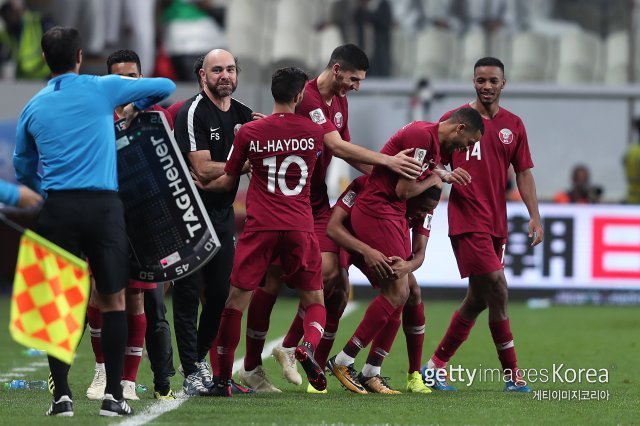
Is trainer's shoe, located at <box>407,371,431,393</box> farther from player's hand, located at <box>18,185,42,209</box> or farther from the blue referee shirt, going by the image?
player's hand, located at <box>18,185,42,209</box>

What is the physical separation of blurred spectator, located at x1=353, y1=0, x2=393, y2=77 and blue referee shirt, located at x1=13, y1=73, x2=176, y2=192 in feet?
47.8

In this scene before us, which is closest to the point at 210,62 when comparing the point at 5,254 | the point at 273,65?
the point at 5,254

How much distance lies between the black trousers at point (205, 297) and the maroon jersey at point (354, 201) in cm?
81

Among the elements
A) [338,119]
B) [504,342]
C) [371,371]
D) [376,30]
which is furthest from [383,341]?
[376,30]

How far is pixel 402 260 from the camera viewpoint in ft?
28.9

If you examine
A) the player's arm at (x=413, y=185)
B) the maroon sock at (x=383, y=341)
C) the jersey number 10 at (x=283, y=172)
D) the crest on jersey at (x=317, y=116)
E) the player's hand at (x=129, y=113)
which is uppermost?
the player's hand at (x=129, y=113)

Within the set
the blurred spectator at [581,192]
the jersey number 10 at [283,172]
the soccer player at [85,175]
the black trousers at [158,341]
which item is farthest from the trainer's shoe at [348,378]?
the blurred spectator at [581,192]

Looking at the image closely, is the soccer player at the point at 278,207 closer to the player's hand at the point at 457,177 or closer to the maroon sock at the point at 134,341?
the maroon sock at the point at 134,341

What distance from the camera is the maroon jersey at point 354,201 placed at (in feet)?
29.8

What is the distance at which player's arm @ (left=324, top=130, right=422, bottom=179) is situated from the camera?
8.49 meters

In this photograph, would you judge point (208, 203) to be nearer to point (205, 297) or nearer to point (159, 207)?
point (205, 297)

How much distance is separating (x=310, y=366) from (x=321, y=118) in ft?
5.36

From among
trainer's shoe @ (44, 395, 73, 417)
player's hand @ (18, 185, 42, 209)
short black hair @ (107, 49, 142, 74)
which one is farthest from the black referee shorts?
short black hair @ (107, 49, 142, 74)

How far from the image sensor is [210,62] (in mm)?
8594
